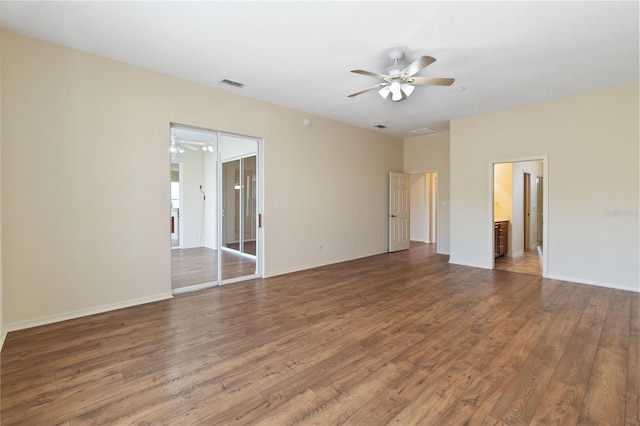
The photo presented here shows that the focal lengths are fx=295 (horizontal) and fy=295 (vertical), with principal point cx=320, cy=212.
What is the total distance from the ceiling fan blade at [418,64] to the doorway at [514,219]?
345 cm

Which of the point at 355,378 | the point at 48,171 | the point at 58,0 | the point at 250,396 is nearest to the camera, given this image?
the point at 250,396

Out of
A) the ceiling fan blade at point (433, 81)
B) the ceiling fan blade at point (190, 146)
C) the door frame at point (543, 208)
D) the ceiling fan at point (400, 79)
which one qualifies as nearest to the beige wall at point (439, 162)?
the door frame at point (543, 208)

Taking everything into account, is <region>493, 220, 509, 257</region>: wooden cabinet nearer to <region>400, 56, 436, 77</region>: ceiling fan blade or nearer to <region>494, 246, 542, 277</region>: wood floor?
<region>494, 246, 542, 277</region>: wood floor

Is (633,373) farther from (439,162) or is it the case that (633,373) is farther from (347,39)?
(439,162)

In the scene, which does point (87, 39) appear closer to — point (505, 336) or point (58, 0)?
point (58, 0)

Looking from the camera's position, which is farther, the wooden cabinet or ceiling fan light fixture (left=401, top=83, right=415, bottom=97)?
the wooden cabinet

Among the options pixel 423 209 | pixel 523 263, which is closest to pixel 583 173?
pixel 523 263

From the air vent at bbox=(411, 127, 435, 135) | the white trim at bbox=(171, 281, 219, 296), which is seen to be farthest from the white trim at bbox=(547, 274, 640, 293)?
→ the white trim at bbox=(171, 281, 219, 296)

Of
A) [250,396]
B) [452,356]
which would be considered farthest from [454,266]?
[250,396]

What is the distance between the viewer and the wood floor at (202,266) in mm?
4691

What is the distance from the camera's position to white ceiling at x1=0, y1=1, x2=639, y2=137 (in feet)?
8.49

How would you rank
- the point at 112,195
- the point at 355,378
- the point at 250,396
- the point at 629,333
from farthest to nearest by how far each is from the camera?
the point at 112,195
the point at 629,333
the point at 355,378
the point at 250,396

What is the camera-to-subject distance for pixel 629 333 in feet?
9.58

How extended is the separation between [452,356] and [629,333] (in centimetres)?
198
